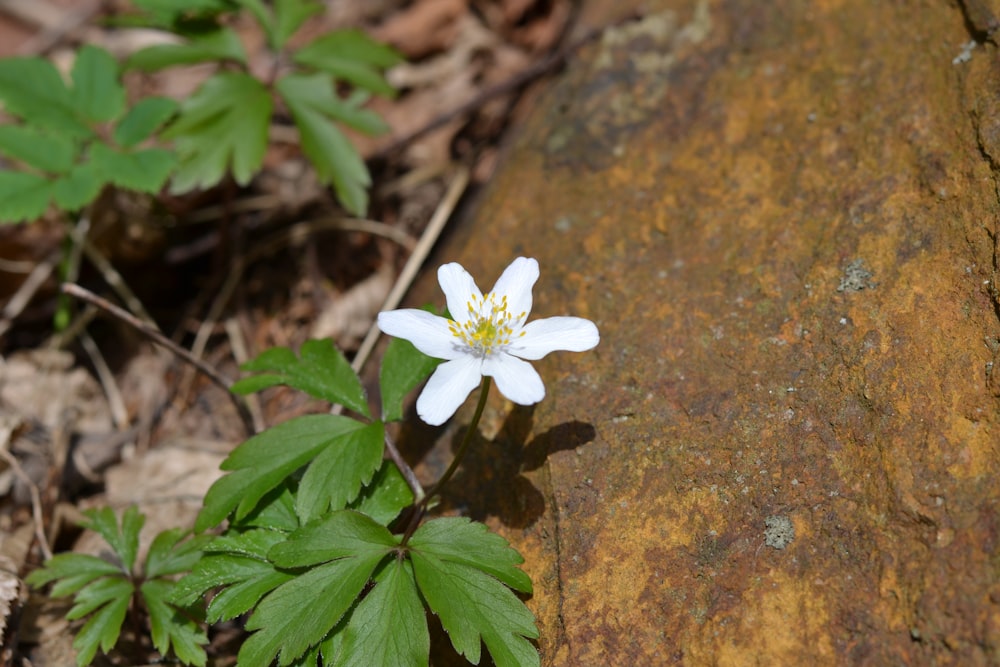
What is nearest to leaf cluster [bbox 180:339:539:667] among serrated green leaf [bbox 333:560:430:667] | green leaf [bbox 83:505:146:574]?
serrated green leaf [bbox 333:560:430:667]

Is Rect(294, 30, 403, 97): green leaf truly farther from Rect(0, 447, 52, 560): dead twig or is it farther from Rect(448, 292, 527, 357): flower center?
Rect(0, 447, 52, 560): dead twig

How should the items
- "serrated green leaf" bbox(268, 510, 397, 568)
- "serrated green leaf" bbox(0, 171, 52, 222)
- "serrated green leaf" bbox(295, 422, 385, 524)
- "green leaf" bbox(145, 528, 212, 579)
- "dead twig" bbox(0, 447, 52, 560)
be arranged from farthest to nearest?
"serrated green leaf" bbox(0, 171, 52, 222)
"dead twig" bbox(0, 447, 52, 560)
"green leaf" bbox(145, 528, 212, 579)
"serrated green leaf" bbox(295, 422, 385, 524)
"serrated green leaf" bbox(268, 510, 397, 568)

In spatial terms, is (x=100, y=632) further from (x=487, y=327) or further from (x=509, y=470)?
(x=487, y=327)

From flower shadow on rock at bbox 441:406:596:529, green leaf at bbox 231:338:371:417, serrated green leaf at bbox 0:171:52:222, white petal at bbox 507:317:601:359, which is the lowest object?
flower shadow on rock at bbox 441:406:596:529

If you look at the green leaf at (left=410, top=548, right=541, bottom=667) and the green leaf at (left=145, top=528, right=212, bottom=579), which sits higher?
the green leaf at (left=410, top=548, right=541, bottom=667)

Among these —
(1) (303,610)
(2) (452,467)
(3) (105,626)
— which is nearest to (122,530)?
(3) (105,626)

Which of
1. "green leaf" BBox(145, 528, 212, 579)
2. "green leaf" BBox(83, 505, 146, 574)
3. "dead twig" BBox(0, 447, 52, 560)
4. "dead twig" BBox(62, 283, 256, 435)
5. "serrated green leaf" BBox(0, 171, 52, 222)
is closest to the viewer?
"green leaf" BBox(145, 528, 212, 579)

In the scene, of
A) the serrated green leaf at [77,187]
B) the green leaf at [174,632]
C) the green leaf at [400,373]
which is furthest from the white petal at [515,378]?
the serrated green leaf at [77,187]
